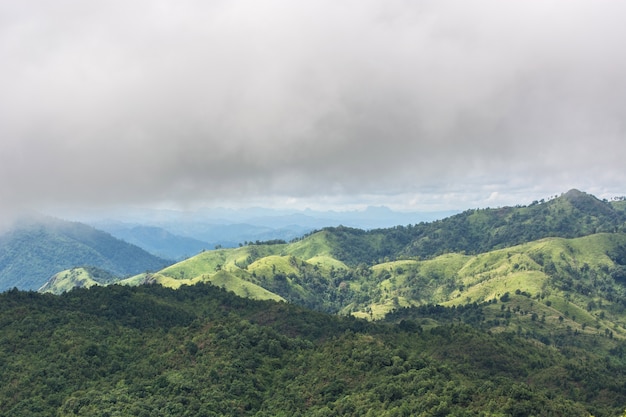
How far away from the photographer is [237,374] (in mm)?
134125

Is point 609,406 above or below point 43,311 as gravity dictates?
below

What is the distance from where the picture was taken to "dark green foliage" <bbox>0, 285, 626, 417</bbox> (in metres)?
113

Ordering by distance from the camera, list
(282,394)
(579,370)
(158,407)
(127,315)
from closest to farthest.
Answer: (158,407)
(282,394)
(579,370)
(127,315)

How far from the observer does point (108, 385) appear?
134 m

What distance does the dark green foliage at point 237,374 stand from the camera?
11256 cm

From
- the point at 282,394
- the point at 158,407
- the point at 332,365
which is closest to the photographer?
the point at 158,407

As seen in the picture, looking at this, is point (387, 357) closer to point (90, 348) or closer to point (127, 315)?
point (90, 348)

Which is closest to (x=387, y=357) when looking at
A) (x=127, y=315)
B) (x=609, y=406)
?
(x=609, y=406)

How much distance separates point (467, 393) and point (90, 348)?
97.1 meters

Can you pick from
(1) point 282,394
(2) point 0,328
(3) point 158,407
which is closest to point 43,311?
(2) point 0,328

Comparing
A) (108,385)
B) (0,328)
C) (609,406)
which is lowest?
(609,406)

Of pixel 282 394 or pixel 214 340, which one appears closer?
pixel 282 394

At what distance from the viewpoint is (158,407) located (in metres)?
120

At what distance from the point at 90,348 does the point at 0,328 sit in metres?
30.4
